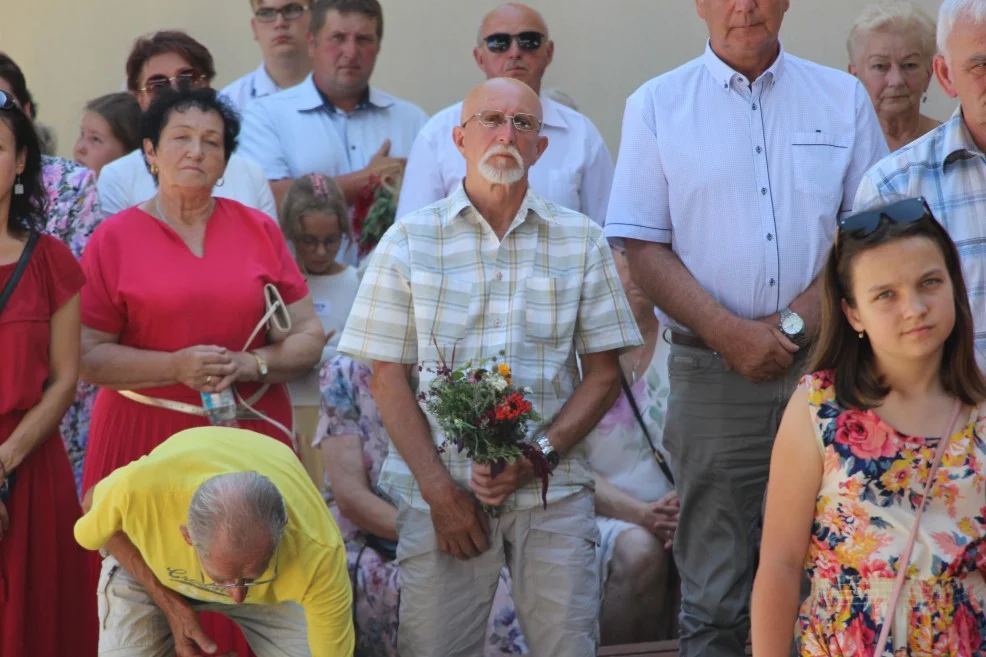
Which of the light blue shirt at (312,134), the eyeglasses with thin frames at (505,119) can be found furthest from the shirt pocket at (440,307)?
the light blue shirt at (312,134)

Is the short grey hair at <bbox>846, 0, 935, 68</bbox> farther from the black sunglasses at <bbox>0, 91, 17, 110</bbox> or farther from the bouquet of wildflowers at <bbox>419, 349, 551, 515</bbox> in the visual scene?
the black sunglasses at <bbox>0, 91, 17, 110</bbox>

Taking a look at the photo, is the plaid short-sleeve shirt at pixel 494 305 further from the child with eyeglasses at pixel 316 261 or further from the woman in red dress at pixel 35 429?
the child with eyeglasses at pixel 316 261

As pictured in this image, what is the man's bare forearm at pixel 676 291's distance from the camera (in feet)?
13.7

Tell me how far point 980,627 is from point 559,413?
1.54m

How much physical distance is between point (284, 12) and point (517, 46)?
1.43 meters

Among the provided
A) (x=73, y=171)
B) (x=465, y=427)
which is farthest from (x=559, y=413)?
(x=73, y=171)

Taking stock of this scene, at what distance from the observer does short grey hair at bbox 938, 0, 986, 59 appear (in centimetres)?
366

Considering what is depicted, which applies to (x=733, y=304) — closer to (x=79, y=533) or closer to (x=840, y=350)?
(x=840, y=350)

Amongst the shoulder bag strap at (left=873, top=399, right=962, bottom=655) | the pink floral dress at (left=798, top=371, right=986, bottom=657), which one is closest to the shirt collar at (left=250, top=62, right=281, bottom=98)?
the pink floral dress at (left=798, top=371, right=986, bottom=657)

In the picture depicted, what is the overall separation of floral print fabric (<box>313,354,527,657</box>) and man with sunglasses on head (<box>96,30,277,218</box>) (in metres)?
0.75

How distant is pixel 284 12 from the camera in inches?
256

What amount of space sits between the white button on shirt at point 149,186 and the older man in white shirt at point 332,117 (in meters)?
0.51

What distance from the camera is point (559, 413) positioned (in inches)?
166

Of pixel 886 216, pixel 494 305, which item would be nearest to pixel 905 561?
pixel 886 216
